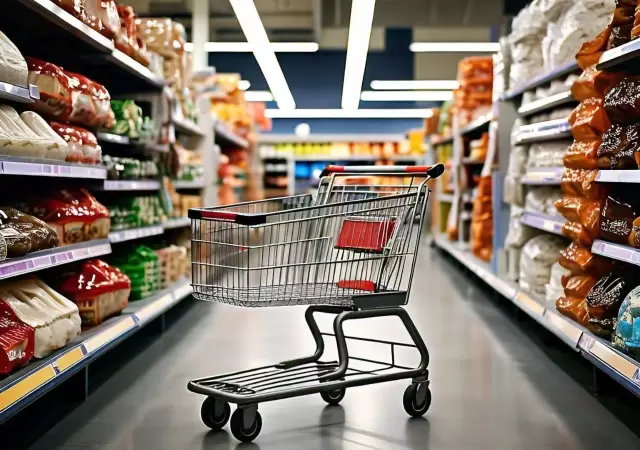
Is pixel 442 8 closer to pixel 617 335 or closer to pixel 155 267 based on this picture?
pixel 155 267

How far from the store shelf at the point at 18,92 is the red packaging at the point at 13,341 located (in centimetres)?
69

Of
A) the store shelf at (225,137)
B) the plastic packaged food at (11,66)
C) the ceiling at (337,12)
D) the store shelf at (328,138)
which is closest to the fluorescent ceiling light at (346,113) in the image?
the store shelf at (328,138)

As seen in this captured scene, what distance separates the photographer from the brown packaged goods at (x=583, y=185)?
133 inches

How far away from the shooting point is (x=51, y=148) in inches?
117

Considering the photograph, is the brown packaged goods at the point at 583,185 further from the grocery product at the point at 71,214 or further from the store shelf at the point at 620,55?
the grocery product at the point at 71,214

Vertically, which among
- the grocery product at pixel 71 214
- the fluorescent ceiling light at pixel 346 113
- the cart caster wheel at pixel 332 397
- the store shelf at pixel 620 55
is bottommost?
the cart caster wheel at pixel 332 397

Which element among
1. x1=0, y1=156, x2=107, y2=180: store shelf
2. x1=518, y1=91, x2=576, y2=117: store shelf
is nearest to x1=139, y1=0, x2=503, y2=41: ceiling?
x1=518, y1=91, x2=576, y2=117: store shelf

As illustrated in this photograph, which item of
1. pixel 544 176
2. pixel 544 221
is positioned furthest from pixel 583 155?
pixel 544 176

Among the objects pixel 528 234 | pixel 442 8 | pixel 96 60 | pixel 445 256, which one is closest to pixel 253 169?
pixel 445 256

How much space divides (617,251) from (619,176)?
11.4 inches

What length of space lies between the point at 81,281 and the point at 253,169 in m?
8.47

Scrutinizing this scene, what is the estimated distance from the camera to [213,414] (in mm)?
2793

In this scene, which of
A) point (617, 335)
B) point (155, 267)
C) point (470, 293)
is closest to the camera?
point (617, 335)

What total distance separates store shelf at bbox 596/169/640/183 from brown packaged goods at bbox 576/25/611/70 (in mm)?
617
